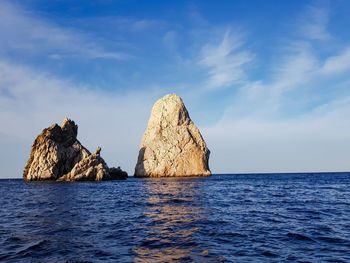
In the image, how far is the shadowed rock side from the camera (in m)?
76.3

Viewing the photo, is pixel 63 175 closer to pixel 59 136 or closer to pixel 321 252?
pixel 59 136

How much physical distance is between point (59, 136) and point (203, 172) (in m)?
50.7

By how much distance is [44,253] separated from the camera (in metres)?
9.93

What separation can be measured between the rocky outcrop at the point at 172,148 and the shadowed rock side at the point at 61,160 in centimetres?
1936

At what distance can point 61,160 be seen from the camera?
8012cm

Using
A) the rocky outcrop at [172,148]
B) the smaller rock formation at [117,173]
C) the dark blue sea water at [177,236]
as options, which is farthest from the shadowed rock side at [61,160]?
the dark blue sea water at [177,236]

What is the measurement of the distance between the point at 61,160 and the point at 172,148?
123 feet

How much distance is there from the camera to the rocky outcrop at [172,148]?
95188 mm

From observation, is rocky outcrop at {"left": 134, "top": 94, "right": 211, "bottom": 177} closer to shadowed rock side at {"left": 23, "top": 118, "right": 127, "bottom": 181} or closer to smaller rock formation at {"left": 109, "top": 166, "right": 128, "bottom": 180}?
smaller rock formation at {"left": 109, "top": 166, "right": 128, "bottom": 180}

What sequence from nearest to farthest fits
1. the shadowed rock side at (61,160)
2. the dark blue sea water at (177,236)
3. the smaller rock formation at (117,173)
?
the dark blue sea water at (177,236)
the shadowed rock side at (61,160)
the smaller rock formation at (117,173)

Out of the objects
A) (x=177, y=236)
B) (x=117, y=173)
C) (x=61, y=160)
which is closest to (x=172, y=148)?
(x=117, y=173)

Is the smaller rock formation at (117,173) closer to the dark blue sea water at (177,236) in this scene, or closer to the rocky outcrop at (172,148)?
the rocky outcrop at (172,148)

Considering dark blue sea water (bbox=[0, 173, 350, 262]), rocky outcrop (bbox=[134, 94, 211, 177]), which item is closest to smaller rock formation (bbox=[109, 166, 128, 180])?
rocky outcrop (bbox=[134, 94, 211, 177])

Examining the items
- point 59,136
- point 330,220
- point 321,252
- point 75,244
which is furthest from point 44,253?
point 59,136
